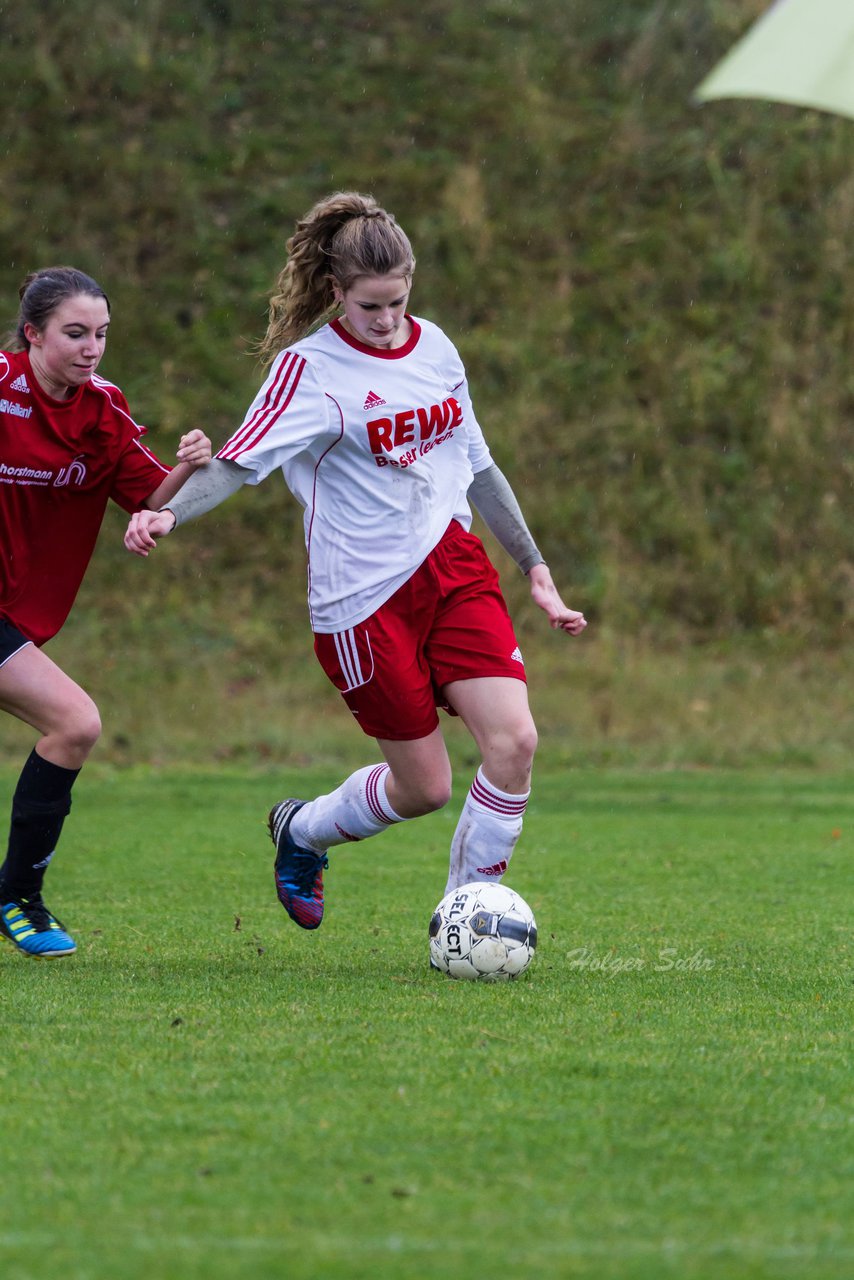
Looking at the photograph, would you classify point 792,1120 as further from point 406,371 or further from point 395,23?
point 395,23

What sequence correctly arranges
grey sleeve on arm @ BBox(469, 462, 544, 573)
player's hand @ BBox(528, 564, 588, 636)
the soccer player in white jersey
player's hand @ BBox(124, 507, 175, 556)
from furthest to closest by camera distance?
grey sleeve on arm @ BBox(469, 462, 544, 573), player's hand @ BBox(528, 564, 588, 636), the soccer player in white jersey, player's hand @ BBox(124, 507, 175, 556)

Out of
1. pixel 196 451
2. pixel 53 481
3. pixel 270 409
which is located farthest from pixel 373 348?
pixel 53 481

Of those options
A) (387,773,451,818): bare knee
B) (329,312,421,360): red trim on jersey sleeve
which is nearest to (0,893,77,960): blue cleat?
(387,773,451,818): bare knee

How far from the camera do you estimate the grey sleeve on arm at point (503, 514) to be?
18.8 feet

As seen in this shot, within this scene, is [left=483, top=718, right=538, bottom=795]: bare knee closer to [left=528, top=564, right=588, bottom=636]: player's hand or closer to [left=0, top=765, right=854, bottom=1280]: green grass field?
[left=528, top=564, right=588, bottom=636]: player's hand

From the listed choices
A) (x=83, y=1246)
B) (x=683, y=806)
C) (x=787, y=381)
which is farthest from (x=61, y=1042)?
(x=787, y=381)

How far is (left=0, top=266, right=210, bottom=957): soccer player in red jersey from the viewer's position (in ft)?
17.9

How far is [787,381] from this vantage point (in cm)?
1844

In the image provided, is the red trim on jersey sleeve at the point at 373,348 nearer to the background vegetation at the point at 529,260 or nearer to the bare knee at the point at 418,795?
the bare knee at the point at 418,795

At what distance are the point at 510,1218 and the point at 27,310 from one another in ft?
11.9

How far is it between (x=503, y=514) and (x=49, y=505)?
4.94 ft

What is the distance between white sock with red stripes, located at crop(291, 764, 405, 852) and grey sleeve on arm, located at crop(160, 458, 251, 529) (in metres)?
1.08

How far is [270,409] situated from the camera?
16.8 ft

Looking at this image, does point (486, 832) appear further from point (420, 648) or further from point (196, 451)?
point (196, 451)
